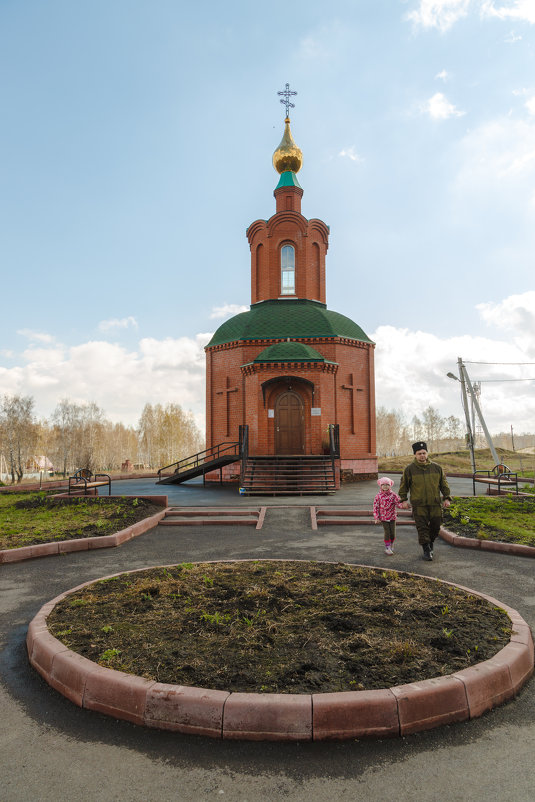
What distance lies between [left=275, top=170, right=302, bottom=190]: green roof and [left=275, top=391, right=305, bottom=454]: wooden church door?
12251 millimetres

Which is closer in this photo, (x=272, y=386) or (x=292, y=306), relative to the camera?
(x=272, y=386)

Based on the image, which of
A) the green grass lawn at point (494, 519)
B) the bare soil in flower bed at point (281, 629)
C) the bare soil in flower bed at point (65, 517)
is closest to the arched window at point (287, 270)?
the green grass lawn at point (494, 519)

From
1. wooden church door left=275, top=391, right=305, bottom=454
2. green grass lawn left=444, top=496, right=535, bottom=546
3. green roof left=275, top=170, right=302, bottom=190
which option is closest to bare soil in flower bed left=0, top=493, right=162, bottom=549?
green grass lawn left=444, top=496, right=535, bottom=546

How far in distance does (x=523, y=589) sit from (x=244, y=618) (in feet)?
11.2

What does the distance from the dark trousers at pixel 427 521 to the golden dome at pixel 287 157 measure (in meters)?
23.6

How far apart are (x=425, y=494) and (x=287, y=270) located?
19.2 meters

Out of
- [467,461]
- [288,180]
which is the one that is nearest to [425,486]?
[288,180]

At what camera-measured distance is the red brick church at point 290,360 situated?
62.2 ft

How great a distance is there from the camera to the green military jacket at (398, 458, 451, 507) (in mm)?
6711

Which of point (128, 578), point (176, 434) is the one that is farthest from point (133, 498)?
point (176, 434)

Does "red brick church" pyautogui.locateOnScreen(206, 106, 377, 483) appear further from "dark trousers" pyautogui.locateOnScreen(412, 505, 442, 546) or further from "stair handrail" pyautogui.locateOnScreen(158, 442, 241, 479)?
"dark trousers" pyautogui.locateOnScreen(412, 505, 442, 546)

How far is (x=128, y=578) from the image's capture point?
5.44 m

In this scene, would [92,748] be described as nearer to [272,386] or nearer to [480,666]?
[480,666]

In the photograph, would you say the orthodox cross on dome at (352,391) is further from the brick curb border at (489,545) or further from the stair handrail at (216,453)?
the brick curb border at (489,545)
